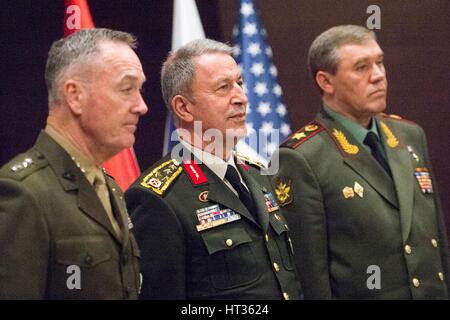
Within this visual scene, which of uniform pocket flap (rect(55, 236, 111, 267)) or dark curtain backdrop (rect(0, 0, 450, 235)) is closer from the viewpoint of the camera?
uniform pocket flap (rect(55, 236, 111, 267))

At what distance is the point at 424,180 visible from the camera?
3221 mm

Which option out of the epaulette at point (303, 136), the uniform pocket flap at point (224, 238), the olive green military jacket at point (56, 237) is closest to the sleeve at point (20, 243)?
the olive green military jacket at point (56, 237)

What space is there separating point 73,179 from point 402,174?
1451mm

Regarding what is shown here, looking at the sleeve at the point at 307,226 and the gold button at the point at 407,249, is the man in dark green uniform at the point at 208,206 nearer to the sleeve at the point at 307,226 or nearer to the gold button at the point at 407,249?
the sleeve at the point at 307,226

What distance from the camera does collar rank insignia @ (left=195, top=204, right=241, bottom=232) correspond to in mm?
2576

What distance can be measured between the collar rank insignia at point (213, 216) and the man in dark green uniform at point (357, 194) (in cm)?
43

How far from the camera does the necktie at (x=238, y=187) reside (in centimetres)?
Answer: 270

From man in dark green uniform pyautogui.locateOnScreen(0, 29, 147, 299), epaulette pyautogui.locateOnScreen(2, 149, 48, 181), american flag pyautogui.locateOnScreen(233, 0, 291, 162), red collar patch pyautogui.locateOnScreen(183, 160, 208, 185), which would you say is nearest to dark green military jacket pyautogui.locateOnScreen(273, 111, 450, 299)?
red collar patch pyautogui.locateOnScreen(183, 160, 208, 185)

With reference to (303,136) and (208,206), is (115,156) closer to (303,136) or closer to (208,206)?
(303,136)

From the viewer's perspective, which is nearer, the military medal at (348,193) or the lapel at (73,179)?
the lapel at (73,179)

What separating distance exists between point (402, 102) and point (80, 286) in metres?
2.43

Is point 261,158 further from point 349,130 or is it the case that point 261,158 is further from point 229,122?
point 229,122

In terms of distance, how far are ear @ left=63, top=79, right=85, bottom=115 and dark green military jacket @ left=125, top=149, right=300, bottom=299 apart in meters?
0.44

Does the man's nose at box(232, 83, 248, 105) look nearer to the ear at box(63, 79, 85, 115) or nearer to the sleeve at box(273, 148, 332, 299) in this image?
the sleeve at box(273, 148, 332, 299)
